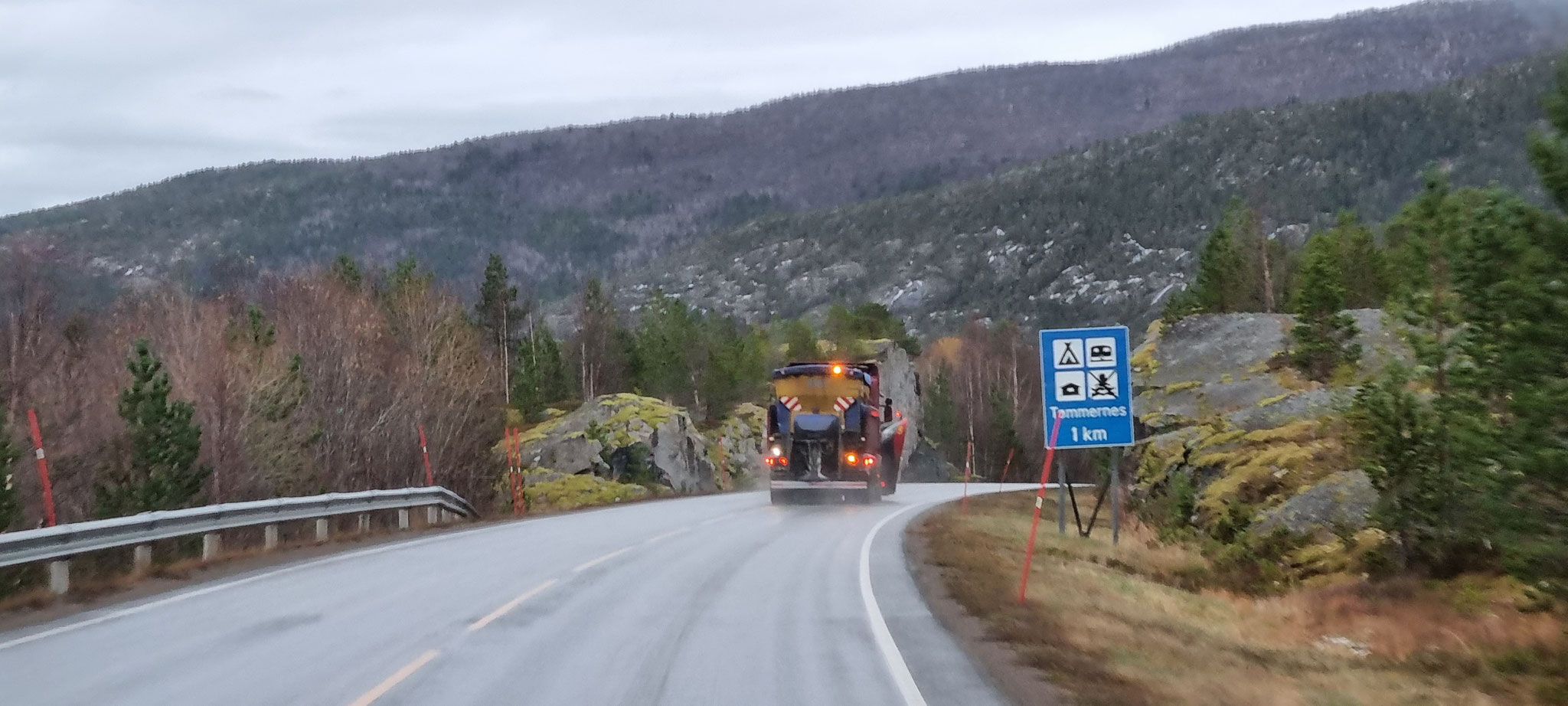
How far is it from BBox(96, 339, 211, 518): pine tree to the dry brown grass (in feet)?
40.7

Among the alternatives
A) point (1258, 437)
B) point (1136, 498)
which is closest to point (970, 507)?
point (1136, 498)

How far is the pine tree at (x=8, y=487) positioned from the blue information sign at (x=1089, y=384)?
50.2ft

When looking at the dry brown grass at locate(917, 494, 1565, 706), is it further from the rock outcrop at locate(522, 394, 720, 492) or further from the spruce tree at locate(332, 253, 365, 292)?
the spruce tree at locate(332, 253, 365, 292)

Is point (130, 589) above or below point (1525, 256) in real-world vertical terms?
below

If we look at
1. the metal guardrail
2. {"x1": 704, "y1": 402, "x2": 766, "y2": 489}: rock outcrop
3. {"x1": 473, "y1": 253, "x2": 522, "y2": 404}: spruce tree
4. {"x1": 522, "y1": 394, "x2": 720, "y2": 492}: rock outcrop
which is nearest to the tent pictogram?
the metal guardrail

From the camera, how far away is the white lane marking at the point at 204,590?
473 inches

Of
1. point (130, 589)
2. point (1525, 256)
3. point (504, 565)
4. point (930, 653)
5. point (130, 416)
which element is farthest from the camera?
point (130, 416)

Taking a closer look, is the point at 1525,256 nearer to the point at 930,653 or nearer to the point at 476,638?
the point at 930,653

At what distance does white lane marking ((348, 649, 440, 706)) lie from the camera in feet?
29.2

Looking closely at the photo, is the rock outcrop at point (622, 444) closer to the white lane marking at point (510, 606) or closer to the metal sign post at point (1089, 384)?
the metal sign post at point (1089, 384)

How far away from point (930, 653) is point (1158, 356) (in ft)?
81.6

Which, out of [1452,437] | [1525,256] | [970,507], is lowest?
[970,507]

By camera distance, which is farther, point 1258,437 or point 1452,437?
point 1258,437

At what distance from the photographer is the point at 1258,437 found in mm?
27203
